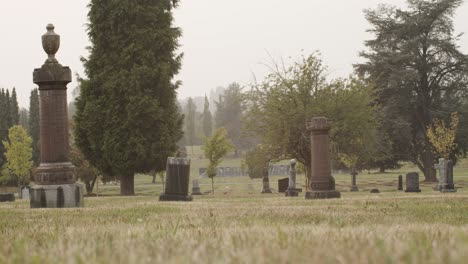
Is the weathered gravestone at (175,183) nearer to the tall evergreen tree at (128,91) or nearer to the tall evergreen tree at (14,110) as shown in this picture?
the tall evergreen tree at (128,91)

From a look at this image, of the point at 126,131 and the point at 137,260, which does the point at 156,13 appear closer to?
the point at 126,131

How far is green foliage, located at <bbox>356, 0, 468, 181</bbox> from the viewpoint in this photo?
151 feet

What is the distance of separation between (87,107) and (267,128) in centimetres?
1064

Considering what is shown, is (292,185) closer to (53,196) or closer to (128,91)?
(128,91)

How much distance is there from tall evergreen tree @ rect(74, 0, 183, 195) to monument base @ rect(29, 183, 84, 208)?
16.1 metres

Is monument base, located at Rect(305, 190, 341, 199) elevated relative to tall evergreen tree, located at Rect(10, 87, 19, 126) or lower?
lower

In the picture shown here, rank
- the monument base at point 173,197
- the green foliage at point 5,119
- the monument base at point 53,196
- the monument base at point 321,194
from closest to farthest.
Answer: the monument base at point 53,196, the monument base at point 173,197, the monument base at point 321,194, the green foliage at point 5,119

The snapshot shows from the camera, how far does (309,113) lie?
31.8m

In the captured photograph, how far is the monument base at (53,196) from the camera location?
42.0 feet

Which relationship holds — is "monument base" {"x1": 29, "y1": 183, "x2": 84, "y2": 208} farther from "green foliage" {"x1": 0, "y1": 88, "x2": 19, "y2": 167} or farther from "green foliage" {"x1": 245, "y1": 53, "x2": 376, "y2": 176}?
"green foliage" {"x1": 0, "y1": 88, "x2": 19, "y2": 167}

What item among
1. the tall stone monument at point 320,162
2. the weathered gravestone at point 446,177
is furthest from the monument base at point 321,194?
the weathered gravestone at point 446,177

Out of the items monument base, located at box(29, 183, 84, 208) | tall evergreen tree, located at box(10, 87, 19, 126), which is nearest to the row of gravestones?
tall evergreen tree, located at box(10, 87, 19, 126)

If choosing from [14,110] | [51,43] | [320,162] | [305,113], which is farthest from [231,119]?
[51,43]

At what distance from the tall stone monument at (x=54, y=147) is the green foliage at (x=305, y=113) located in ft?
65.0
